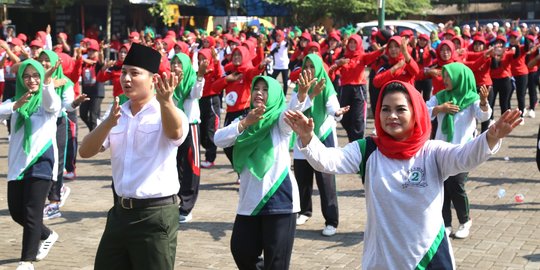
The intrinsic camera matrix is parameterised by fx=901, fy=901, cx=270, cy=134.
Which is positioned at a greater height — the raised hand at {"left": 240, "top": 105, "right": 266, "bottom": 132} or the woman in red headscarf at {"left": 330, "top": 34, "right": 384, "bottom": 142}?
the raised hand at {"left": 240, "top": 105, "right": 266, "bottom": 132}

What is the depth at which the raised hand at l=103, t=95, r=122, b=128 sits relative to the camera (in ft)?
16.0

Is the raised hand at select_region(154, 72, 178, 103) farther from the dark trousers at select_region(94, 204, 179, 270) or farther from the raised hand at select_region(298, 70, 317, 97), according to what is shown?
the raised hand at select_region(298, 70, 317, 97)

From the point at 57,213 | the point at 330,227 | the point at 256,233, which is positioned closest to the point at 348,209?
the point at 330,227

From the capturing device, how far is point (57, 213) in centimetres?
948

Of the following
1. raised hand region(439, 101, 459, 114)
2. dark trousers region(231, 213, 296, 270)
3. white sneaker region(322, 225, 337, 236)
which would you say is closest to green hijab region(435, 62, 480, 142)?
raised hand region(439, 101, 459, 114)

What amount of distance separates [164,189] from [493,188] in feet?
21.6

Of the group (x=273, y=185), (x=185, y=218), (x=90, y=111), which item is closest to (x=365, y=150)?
(x=273, y=185)

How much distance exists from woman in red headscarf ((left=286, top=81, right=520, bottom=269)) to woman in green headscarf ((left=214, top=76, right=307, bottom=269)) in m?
1.28

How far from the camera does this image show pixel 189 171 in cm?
955

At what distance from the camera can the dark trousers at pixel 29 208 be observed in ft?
23.5

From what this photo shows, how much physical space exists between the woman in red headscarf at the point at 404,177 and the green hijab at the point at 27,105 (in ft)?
11.7

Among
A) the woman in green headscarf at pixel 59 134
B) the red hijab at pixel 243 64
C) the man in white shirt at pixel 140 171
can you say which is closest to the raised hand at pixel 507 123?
the man in white shirt at pixel 140 171

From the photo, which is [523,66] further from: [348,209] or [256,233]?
[256,233]

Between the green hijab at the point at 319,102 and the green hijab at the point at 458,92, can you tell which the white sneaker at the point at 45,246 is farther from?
the green hijab at the point at 458,92
